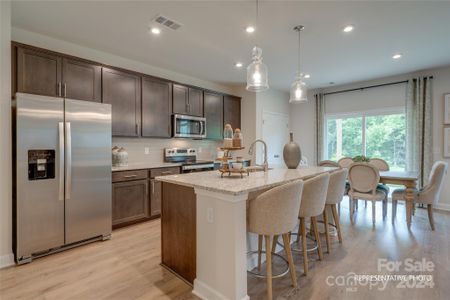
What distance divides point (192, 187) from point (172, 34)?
6.98ft

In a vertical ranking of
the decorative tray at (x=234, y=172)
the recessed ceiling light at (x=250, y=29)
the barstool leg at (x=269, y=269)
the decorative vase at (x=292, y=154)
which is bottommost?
the barstool leg at (x=269, y=269)

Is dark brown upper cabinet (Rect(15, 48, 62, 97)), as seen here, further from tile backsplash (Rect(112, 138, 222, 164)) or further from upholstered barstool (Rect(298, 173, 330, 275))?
upholstered barstool (Rect(298, 173, 330, 275))

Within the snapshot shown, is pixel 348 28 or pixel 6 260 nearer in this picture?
pixel 6 260

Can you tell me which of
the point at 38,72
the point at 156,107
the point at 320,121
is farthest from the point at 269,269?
the point at 320,121

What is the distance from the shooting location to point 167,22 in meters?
2.74

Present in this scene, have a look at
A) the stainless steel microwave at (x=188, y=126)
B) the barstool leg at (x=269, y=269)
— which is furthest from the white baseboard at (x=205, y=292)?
the stainless steel microwave at (x=188, y=126)

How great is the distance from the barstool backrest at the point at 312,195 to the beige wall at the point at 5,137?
9.61 ft

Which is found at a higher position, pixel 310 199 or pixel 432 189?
pixel 310 199

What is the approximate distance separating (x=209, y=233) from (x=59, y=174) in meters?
1.95

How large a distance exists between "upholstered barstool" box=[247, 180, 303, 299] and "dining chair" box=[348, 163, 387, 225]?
224 cm

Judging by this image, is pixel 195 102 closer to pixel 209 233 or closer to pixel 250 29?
pixel 250 29

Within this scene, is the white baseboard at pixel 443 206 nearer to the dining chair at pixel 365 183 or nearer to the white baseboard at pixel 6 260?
the dining chair at pixel 365 183

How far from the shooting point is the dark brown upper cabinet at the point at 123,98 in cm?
349

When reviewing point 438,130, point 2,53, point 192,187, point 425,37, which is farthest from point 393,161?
point 2,53
